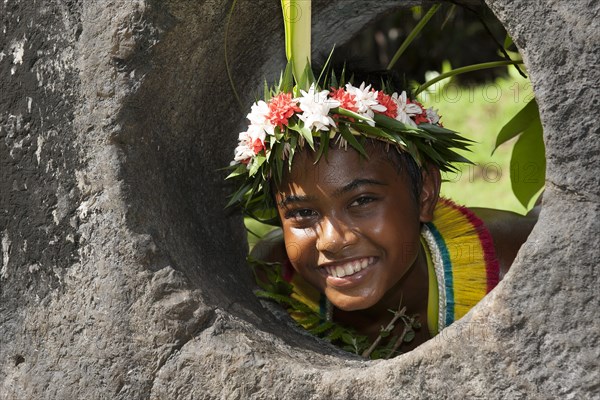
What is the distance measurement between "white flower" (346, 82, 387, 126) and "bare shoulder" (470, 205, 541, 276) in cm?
71

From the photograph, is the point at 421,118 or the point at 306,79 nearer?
the point at 306,79

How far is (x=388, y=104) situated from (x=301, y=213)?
386mm

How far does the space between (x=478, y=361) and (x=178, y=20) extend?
1.13 m

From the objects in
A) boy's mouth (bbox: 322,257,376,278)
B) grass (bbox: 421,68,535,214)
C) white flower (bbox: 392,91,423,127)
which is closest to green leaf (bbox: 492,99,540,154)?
white flower (bbox: 392,91,423,127)

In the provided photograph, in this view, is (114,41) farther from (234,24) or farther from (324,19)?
(324,19)

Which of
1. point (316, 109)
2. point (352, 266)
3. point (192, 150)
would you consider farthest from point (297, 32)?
point (352, 266)

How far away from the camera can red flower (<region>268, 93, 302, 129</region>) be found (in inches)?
99.7

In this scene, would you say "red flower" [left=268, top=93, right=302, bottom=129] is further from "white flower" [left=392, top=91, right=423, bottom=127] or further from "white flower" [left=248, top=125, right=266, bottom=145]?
"white flower" [left=392, top=91, right=423, bottom=127]

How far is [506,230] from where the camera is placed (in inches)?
122

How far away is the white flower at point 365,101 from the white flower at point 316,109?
0.06 meters

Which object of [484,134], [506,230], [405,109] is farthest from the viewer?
[484,134]

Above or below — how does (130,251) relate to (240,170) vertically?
below

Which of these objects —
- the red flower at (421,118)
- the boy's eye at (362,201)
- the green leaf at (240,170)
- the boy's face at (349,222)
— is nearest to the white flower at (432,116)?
the red flower at (421,118)

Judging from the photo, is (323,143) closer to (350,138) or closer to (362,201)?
(350,138)
